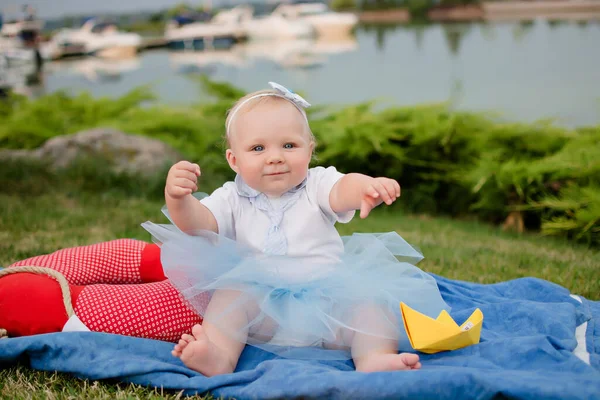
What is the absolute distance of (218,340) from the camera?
1784 millimetres

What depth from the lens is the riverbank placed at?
19.0 ft

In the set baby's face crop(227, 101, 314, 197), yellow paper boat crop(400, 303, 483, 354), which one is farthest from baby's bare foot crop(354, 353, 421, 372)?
baby's face crop(227, 101, 314, 197)

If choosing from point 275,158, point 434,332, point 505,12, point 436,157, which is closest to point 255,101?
point 275,158

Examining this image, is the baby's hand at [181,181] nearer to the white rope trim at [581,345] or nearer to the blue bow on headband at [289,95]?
the blue bow on headband at [289,95]

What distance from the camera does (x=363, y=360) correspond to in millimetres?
1730

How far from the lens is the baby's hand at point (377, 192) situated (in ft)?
5.60

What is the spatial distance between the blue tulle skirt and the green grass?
1.24 feet

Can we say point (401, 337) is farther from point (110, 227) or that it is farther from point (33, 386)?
point (110, 227)

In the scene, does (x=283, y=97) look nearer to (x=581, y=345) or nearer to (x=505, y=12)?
(x=581, y=345)

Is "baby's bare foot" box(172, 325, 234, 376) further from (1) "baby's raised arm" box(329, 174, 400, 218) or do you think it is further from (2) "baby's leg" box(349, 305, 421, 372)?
(1) "baby's raised arm" box(329, 174, 400, 218)

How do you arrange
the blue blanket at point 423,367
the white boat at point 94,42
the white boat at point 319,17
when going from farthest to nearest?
the white boat at point 94,42 < the white boat at point 319,17 < the blue blanket at point 423,367

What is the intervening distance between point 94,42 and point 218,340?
10387mm

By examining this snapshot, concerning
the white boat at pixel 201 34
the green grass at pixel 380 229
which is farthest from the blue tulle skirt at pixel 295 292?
the white boat at pixel 201 34

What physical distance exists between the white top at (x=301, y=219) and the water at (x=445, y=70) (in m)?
3.11
